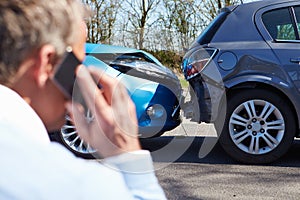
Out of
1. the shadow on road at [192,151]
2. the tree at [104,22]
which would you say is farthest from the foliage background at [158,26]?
the shadow on road at [192,151]

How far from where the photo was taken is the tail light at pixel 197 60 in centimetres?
512

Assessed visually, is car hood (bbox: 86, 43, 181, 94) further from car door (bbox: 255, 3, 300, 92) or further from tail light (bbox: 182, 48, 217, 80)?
car door (bbox: 255, 3, 300, 92)

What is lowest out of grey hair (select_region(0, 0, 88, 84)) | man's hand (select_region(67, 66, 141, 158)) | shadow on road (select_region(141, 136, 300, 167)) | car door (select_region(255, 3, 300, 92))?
shadow on road (select_region(141, 136, 300, 167))

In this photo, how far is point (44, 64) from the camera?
84cm

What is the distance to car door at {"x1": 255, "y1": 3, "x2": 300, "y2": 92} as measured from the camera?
4906mm

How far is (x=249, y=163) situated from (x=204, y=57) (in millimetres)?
1152

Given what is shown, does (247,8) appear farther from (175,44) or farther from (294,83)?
(175,44)

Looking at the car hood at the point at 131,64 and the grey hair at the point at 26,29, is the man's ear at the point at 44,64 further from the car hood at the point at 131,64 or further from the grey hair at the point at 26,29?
the car hood at the point at 131,64

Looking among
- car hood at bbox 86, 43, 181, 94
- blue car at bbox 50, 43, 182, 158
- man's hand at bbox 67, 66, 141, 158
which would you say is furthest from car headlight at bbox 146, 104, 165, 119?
man's hand at bbox 67, 66, 141, 158

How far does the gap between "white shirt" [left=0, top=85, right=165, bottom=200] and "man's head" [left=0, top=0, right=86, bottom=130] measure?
0.05 m

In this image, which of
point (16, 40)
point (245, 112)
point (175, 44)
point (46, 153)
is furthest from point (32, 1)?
point (175, 44)

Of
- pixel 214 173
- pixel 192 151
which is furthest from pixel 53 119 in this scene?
pixel 192 151

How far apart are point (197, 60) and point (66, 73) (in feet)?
14.5

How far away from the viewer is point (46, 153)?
0.76 m
